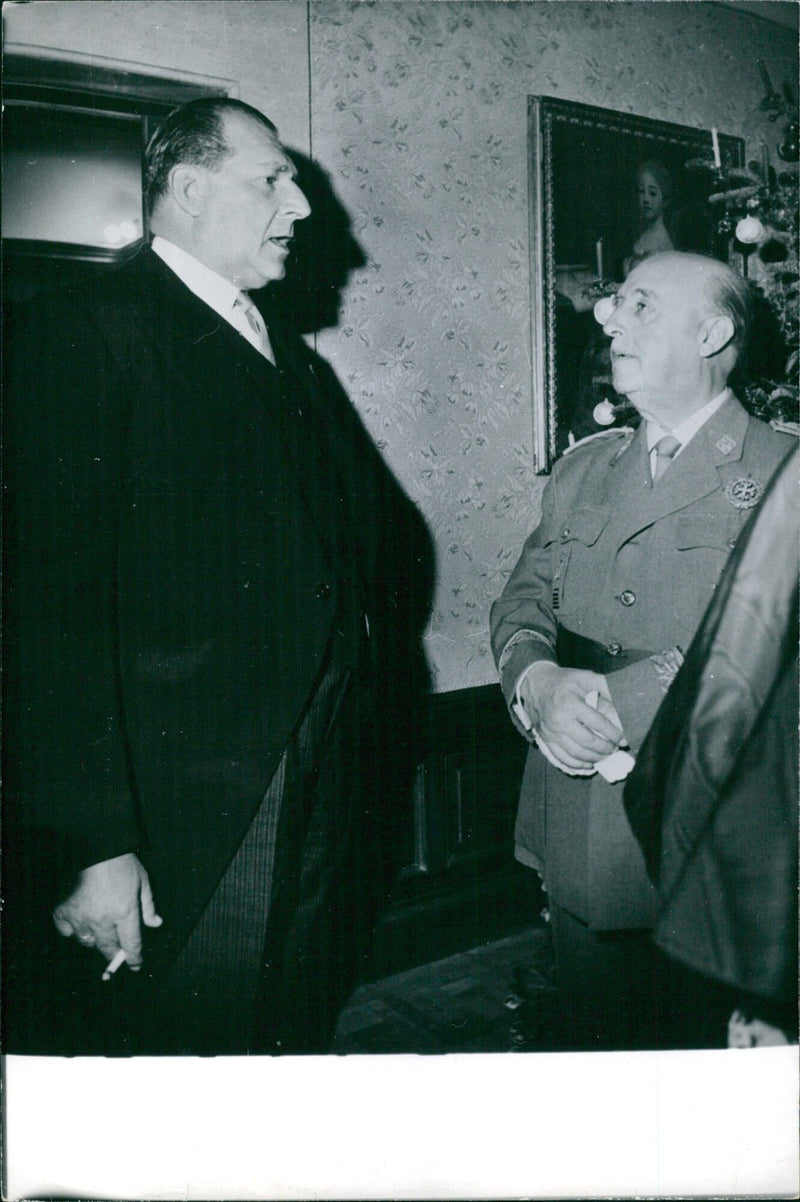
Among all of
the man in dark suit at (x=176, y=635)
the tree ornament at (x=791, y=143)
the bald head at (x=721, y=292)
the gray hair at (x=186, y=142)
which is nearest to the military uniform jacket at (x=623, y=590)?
the bald head at (x=721, y=292)

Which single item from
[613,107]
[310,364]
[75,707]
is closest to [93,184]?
[310,364]

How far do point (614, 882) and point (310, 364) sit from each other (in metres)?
0.98

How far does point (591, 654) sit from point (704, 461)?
12.8 inches

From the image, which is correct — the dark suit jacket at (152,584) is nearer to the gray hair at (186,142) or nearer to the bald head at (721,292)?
the gray hair at (186,142)

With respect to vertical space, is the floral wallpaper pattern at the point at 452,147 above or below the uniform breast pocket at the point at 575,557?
above

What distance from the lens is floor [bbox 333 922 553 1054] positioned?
1.30m

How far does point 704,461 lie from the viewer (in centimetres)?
116

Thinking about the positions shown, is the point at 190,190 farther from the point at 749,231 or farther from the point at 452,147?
the point at 749,231

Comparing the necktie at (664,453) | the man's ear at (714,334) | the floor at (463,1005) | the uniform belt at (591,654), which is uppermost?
the man's ear at (714,334)

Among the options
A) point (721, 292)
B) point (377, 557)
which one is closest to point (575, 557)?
point (377, 557)

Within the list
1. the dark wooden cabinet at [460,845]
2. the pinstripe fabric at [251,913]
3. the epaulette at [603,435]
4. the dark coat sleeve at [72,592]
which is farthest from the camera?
the dark wooden cabinet at [460,845]

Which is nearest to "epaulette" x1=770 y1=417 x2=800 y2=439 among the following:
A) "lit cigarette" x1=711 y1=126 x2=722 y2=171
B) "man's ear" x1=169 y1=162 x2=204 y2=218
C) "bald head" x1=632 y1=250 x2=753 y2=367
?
"bald head" x1=632 y1=250 x2=753 y2=367

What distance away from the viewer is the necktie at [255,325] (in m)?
1.21

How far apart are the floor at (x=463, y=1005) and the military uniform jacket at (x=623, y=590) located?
21 cm
